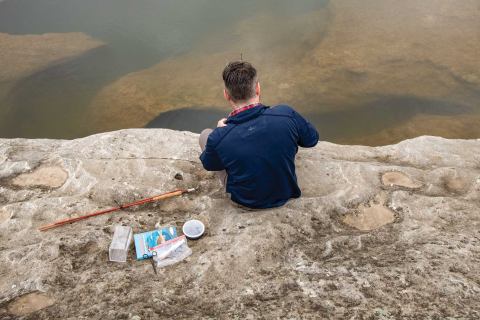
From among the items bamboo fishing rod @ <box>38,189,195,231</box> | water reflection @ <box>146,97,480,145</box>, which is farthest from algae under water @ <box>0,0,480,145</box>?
bamboo fishing rod @ <box>38,189,195,231</box>

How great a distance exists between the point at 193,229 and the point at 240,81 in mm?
967

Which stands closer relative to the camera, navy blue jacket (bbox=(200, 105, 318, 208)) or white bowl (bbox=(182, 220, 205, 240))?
navy blue jacket (bbox=(200, 105, 318, 208))

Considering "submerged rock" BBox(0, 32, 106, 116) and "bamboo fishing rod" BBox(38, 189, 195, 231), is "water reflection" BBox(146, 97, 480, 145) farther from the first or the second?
"submerged rock" BBox(0, 32, 106, 116)

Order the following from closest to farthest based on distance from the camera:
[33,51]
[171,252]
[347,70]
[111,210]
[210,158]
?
[171,252], [210,158], [111,210], [347,70], [33,51]

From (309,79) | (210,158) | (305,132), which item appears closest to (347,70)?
(309,79)

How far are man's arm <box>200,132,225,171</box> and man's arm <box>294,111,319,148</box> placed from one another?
→ 21.4 inches

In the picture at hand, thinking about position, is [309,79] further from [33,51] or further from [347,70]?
[33,51]

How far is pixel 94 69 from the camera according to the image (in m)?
6.25

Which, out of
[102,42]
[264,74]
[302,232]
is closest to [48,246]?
[302,232]

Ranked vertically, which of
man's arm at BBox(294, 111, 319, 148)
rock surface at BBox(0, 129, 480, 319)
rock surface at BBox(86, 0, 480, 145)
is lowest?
rock surface at BBox(0, 129, 480, 319)

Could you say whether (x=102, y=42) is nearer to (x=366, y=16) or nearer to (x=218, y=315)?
(x=366, y=16)

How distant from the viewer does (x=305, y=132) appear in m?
2.04

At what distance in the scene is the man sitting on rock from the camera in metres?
1.86

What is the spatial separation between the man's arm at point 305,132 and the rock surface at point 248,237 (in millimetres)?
463
